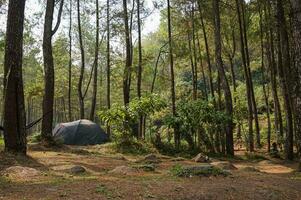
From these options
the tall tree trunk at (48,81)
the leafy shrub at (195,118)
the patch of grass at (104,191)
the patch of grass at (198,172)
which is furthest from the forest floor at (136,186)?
the leafy shrub at (195,118)

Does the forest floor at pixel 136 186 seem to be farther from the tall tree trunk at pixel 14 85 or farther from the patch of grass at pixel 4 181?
the tall tree trunk at pixel 14 85

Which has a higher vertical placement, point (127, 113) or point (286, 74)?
point (286, 74)

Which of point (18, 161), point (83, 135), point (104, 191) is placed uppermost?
point (83, 135)

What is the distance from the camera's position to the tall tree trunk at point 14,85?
36.7ft

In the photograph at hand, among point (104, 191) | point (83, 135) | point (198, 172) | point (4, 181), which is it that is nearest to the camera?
point (104, 191)

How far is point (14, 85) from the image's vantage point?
11.3 meters

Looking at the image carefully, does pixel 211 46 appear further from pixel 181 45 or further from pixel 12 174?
pixel 12 174

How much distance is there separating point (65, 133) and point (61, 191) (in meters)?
14.8

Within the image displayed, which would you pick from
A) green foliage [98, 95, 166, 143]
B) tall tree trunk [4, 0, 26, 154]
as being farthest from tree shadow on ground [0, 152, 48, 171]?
green foliage [98, 95, 166, 143]

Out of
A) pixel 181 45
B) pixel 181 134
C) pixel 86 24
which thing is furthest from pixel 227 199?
pixel 86 24

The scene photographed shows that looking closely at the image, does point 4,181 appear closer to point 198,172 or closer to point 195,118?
point 198,172

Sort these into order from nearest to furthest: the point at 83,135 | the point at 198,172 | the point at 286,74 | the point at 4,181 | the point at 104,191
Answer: the point at 104,191 < the point at 4,181 < the point at 198,172 < the point at 286,74 < the point at 83,135

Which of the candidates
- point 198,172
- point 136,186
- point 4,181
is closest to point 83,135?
point 198,172

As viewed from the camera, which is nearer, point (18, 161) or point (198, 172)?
point (198, 172)
